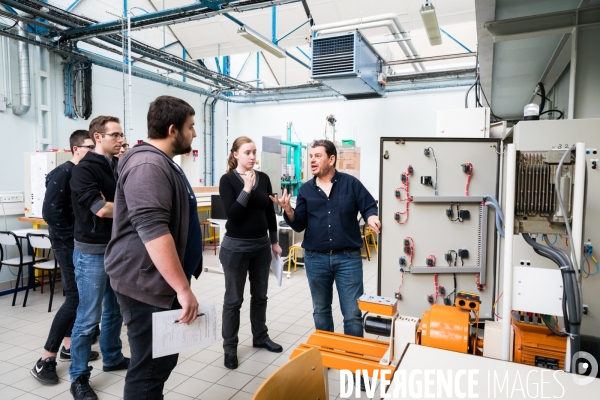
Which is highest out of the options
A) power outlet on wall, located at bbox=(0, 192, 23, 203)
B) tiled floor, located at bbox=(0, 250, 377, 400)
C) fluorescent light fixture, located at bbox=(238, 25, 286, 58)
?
fluorescent light fixture, located at bbox=(238, 25, 286, 58)

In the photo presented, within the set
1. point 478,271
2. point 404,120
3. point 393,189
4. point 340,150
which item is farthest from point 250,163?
point 404,120

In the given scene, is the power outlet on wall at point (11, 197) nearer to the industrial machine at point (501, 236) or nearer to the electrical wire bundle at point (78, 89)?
the electrical wire bundle at point (78, 89)

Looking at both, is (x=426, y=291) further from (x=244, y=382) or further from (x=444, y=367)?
(x=444, y=367)

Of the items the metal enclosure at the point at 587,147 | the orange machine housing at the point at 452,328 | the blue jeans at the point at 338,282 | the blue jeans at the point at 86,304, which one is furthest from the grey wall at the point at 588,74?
the blue jeans at the point at 86,304

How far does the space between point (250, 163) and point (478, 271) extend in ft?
5.99

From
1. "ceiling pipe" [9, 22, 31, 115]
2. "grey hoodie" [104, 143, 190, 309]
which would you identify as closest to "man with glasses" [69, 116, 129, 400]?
"grey hoodie" [104, 143, 190, 309]

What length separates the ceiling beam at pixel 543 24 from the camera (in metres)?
2.46

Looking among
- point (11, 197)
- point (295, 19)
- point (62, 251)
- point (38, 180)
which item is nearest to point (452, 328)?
point (62, 251)

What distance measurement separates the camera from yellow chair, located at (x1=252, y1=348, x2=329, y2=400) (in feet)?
3.23

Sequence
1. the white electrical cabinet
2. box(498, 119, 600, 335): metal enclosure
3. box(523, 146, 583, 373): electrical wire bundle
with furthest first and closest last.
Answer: the white electrical cabinet < box(498, 119, 600, 335): metal enclosure < box(523, 146, 583, 373): electrical wire bundle

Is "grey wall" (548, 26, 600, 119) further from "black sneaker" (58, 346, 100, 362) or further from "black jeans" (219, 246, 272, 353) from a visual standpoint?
"black sneaker" (58, 346, 100, 362)

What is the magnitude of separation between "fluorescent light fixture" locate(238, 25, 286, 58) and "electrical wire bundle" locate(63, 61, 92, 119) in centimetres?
271

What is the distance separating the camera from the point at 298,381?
110 centimetres

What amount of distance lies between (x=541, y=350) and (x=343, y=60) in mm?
3353
